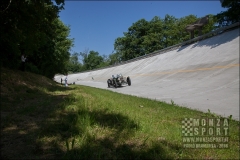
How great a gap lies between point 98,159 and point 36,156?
0.94 m

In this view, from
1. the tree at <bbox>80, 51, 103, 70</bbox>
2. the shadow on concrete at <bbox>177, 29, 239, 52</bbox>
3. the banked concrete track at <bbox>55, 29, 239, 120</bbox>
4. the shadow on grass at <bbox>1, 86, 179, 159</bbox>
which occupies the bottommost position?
the shadow on grass at <bbox>1, 86, 179, 159</bbox>

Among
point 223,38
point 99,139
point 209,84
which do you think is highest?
point 223,38

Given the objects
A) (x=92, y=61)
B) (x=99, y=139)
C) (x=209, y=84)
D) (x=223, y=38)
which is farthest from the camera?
(x=92, y=61)

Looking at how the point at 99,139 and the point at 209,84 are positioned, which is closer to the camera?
the point at 99,139

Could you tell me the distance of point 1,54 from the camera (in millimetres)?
13570

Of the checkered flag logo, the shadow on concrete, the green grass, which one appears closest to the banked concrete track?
the shadow on concrete

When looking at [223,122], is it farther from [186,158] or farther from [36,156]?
[36,156]

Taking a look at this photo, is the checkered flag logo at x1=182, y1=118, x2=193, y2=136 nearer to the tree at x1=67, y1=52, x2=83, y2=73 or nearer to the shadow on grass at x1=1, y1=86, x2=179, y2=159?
the shadow on grass at x1=1, y1=86, x2=179, y2=159

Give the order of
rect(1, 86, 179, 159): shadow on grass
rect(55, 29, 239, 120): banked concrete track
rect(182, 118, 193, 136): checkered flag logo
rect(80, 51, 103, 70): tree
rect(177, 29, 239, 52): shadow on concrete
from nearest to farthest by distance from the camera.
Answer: rect(1, 86, 179, 159): shadow on grass, rect(182, 118, 193, 136): checkered flag logo, rect(55, 29, 239, 120): banked concrete track, rect(177, 29, 239, 52): shadow on concrete, rect(80, 51, 103, 70): tree

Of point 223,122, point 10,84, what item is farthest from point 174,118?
point 10,84

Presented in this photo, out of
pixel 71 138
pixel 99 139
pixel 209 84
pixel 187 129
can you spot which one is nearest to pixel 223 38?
pixel 209 84

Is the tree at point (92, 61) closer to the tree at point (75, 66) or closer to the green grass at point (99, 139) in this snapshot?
the tree at point (75, 66)

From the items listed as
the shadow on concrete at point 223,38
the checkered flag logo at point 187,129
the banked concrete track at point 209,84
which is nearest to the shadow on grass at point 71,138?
the checkered flag logo at point 187,129

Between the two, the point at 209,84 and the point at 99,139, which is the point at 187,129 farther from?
the point at 209,84
